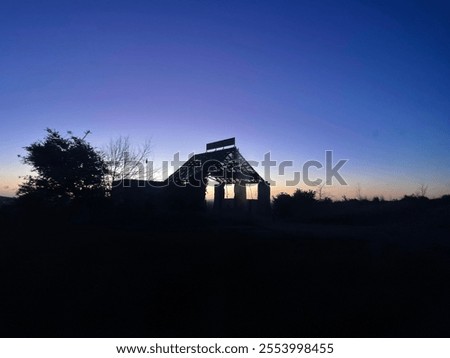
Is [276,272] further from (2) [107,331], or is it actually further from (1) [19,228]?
(1) [19,228]

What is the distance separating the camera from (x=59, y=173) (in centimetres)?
1659

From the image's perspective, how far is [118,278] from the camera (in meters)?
6.46

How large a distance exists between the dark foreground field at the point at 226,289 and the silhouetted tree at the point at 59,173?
753cm

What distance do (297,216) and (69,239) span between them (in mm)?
15078

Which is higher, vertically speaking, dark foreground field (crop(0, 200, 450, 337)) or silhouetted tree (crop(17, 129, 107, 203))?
silhouetted tree (crop(17, 129, 107, 203))

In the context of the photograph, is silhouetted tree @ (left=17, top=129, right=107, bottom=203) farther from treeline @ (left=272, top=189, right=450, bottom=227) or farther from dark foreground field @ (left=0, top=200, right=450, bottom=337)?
treeline @ (left=272, top=189, right=450, bottom=227)

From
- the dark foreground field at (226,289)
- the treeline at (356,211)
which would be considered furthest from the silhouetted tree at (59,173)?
the treeline at (356,211)

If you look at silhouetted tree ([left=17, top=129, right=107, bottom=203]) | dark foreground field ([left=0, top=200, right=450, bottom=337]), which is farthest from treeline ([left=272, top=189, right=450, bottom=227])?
silhouetted tree ([left=17, top=129, right=107, bottom=203])

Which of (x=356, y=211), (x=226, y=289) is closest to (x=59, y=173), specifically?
(x=226, y=289)

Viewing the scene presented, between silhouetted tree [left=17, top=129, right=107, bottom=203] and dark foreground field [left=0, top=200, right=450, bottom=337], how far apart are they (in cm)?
753

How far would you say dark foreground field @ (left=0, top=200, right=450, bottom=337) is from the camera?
464cm

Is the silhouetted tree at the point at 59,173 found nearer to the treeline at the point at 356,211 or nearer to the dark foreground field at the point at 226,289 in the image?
the dark foreground field at the point at 226,289

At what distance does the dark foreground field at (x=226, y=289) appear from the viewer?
4645mm

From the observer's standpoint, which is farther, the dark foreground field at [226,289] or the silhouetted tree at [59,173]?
the silhouetted tree at [59,173]
